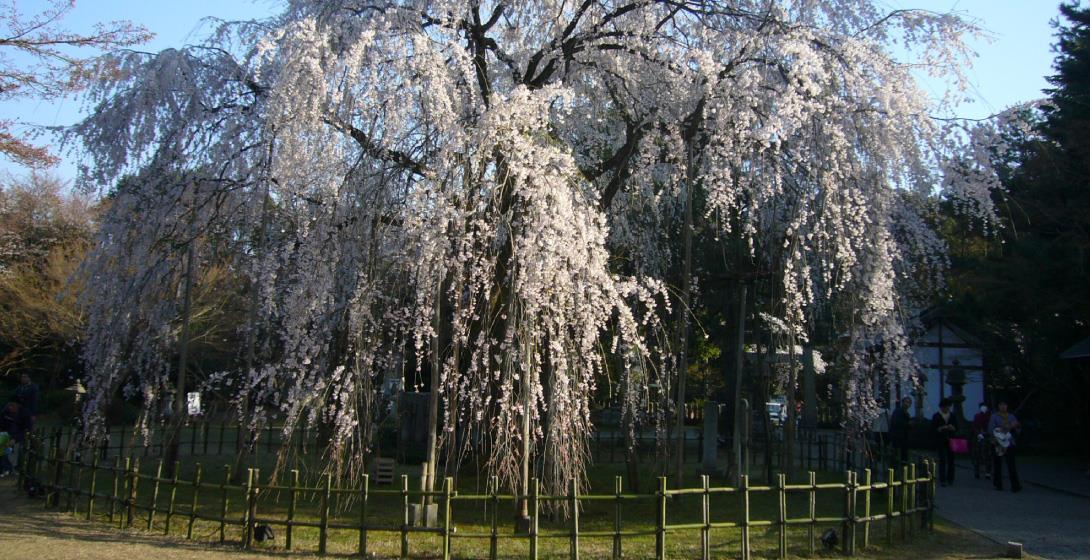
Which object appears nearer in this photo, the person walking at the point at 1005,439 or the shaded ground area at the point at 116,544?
the shaded ground area at the point at 116,544

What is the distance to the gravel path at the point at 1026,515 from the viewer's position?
8953mm

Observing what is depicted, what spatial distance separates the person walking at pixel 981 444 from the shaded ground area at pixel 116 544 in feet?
21.1

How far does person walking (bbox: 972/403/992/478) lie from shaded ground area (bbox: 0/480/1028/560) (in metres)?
6.42

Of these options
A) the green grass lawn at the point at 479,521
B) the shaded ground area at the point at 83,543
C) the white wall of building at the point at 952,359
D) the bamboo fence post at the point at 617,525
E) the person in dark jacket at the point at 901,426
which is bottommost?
the shaded ground area at the point at 83,543

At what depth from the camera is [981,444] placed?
15680 mm

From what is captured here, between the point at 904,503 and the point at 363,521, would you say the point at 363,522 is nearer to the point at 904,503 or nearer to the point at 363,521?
the point at 363,521

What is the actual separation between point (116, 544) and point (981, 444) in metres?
15.2

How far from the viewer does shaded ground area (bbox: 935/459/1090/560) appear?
357 inches

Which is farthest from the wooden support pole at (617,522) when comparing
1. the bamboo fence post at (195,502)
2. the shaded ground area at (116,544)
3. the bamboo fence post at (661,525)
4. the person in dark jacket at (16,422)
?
the person in dark jacket at (16,422)

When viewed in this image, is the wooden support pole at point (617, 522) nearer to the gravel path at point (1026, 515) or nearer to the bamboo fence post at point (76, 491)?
the gravel path at point (1026, 515)

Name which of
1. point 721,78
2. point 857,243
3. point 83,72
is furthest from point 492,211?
point 83,72

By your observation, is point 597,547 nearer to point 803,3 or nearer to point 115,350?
point 115,350

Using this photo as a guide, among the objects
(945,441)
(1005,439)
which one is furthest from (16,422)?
(1005,439)

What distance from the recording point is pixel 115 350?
931 centimetres
